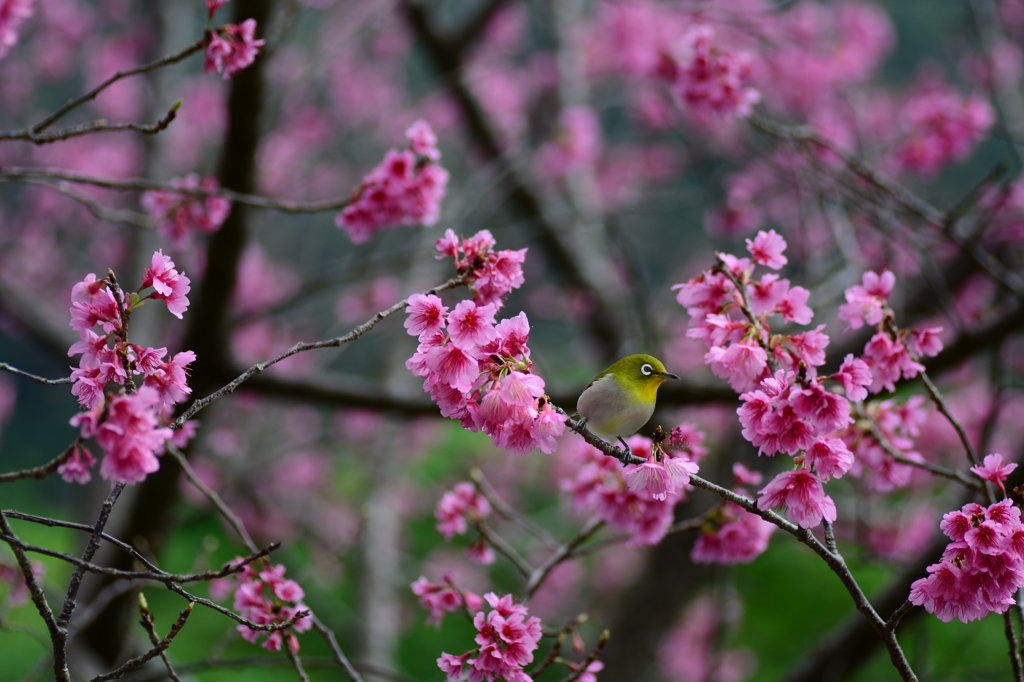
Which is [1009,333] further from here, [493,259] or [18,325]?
[18,325]

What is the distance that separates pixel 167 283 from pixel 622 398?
3.04ft

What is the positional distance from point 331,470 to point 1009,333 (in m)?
7.00

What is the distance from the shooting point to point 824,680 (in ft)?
9.63

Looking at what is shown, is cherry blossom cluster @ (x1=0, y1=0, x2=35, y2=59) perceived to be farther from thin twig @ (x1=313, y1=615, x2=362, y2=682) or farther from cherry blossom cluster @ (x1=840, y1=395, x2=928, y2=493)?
cherry blossom cluster @ (x1=840, y1=395, x2=928, y2=493)

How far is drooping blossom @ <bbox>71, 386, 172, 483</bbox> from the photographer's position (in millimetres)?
1017

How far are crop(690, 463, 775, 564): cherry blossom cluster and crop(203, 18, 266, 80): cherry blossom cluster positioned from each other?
64.7 inches

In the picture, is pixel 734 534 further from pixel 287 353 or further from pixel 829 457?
pixel 287 353

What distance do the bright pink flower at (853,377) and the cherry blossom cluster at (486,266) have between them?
2.12 ft

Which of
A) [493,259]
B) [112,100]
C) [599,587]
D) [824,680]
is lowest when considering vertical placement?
[824,680]

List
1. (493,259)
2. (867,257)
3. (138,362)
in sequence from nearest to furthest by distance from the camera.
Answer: (138,362) → (493,259) → (867,257)

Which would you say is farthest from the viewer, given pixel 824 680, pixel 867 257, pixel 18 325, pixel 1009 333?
pixel 867 257

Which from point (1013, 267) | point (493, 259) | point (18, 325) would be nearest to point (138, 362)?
point (493, 259)

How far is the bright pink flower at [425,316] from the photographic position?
1.31m

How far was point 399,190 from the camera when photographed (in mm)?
2139
